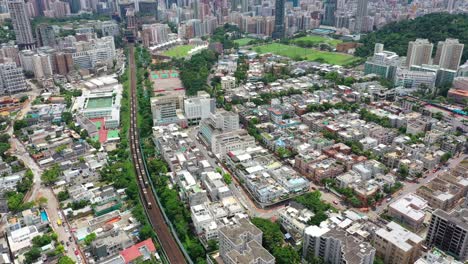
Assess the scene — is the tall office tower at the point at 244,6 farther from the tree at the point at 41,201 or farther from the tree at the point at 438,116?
the tree at the point at 41,201

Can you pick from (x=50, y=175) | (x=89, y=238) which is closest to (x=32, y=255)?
(x=89, y=238)

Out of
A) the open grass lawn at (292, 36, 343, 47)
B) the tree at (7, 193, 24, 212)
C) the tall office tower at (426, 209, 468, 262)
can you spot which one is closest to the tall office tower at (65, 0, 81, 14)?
the open grass lawn at (292, 36, 343, 47)

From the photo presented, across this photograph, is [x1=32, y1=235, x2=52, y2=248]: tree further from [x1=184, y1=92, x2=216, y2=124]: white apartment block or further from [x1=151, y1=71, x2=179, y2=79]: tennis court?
[x1=151, y1=71, x2=179, y2=79]: tennis court

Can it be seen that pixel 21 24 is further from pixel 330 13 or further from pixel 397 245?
pixel 330 13

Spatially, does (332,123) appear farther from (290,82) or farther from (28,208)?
(28,208)

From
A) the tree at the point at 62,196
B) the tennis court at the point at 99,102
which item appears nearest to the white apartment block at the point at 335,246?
the tree at the point at 62,196

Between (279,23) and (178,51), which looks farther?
(279,23)
